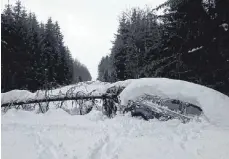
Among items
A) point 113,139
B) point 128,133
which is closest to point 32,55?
point 128,133

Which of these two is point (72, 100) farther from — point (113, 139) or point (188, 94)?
point (113, 139)

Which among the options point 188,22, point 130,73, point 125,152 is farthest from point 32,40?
point 125,152

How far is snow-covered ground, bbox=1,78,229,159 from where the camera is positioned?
518cm

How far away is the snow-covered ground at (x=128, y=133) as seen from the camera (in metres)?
5.18

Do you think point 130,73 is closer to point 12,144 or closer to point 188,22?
point 188,22

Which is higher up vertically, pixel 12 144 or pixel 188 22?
pixel 188 22

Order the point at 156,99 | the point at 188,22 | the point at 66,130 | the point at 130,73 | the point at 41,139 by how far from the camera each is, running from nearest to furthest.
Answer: the point at 41,139 → the point at 66,130 → the point at 156,99 → the point at 188,22 → the point at 130,73

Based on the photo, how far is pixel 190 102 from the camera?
7984mm

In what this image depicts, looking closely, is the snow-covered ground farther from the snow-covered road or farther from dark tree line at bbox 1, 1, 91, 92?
dark tree line at bbox 1, 1, 91, 92

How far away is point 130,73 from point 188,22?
1017 inches

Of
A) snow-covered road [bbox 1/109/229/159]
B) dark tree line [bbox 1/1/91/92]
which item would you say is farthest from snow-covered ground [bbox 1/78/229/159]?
dark tree line [bbox 1/1/91/92]

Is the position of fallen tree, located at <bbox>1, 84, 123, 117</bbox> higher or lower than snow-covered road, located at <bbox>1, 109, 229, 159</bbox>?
higher

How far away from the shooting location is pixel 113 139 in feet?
20.2

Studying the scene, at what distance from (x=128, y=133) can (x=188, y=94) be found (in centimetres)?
224
